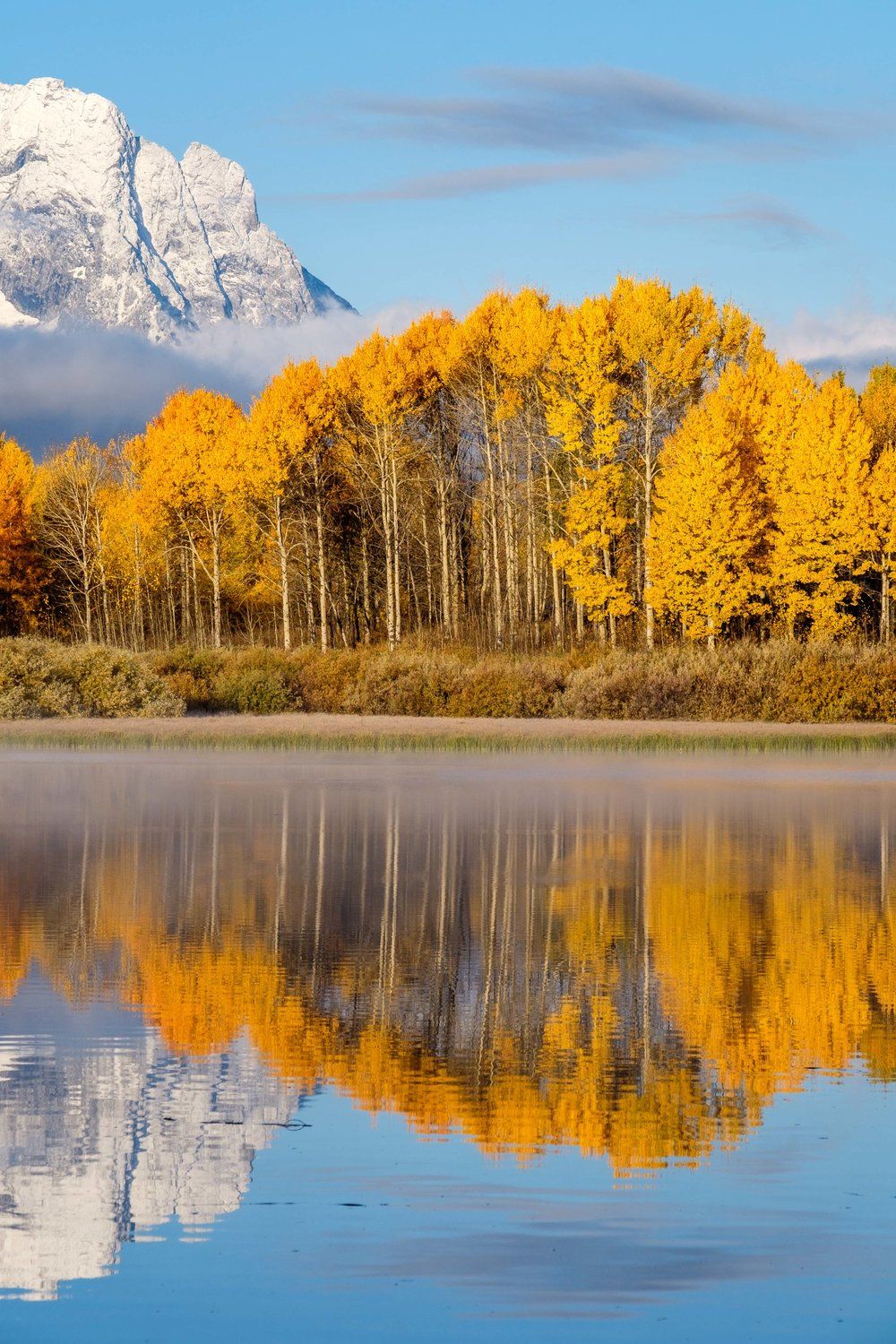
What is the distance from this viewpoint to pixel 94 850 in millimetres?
18750

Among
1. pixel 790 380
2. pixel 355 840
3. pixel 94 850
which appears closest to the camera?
pixel 94 850

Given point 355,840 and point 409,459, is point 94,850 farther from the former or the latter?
point 409,459

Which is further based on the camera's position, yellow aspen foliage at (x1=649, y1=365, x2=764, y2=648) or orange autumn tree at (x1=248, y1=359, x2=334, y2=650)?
orange autumn tree at (x1=248, y1=359, x2=334, y2=650)

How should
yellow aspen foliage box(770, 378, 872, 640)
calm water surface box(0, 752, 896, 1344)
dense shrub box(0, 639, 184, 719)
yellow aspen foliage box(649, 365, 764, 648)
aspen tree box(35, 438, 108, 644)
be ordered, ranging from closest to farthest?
Answer: calm water surface box(0, 752, 896, 1344)
dense shrub box(0, 639, 184, 719)
yellow aspen foliage box(649, 365, 764, 648)
yellow aspen foliage box(770, 378, 872, 640)
aspen tree box(35, 438, 108, 644)

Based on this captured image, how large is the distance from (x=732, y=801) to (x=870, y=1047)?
16.1 metres

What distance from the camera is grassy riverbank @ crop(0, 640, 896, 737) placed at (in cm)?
4391

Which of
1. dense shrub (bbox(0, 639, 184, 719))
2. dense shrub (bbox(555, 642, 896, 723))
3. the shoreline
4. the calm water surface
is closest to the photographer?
the calm water surface

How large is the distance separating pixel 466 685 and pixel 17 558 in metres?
35.5

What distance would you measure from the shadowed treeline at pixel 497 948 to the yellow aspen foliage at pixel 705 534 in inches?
1082

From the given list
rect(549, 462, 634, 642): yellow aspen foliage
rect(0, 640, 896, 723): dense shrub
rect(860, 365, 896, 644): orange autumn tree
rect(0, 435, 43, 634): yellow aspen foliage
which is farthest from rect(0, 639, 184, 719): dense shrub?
rect(0, 435, 43, 634): yellow aspen foliage

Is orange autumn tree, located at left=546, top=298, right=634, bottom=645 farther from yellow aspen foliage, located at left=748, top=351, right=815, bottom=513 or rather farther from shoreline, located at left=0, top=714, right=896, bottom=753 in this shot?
shoreline, located at left=0, top=714, right=896, bottom=753

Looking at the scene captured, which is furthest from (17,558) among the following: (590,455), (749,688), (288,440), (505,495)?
(749,688)

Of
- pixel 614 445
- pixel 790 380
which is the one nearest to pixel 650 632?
pixel 614 445

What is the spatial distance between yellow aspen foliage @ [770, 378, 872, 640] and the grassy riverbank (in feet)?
14.2
